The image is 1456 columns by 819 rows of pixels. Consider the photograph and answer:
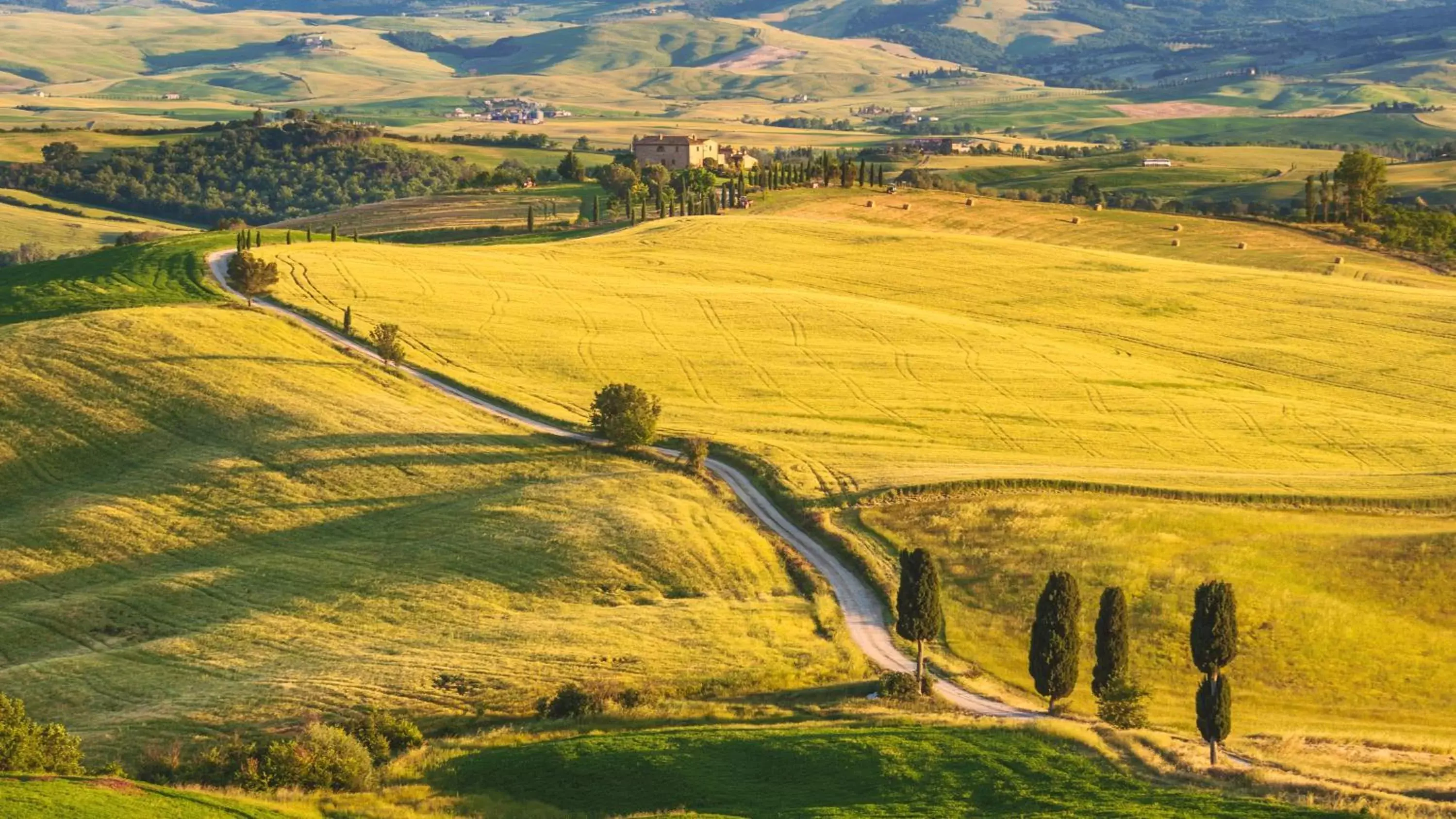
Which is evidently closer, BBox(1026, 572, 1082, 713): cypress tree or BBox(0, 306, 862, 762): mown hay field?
BBox(1026, 572, 1082, 713): cypress tree

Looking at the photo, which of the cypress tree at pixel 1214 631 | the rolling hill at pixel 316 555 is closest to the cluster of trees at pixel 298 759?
the rolling hill at pixel 316 555

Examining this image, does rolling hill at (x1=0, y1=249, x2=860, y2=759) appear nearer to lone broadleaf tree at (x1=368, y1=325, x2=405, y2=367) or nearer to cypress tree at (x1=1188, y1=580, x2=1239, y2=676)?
lone broadleaf tree at (x1=368, y1=325, x2=405, y2=367)

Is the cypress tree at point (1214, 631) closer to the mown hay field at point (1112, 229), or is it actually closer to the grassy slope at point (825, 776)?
the grassy slope at point (825, 776)

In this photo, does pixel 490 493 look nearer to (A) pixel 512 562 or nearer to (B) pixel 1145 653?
(A) pixel 512 562

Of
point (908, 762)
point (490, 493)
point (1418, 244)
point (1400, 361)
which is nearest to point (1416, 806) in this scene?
point (908, 762)

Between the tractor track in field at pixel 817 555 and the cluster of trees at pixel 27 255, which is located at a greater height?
the cluster of trees at pixel 27 255

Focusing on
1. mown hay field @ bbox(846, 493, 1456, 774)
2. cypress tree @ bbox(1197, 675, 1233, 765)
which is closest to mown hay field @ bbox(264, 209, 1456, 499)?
mown hay field @ bbox(846, 493, 1456, 774)

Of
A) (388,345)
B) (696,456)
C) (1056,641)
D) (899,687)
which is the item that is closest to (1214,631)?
(1056,641)

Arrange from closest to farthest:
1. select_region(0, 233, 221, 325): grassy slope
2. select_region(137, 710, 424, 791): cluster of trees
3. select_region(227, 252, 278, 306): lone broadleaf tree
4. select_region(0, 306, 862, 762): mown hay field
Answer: select_region(137, 710, 424, 791): cluster of trees → select_region(0, 306, 862, 762): mown hay field → select_region(227, 252, 278, 306): lone broadleaf tree → select_region(0, 233, 221, 325): grassy slope
